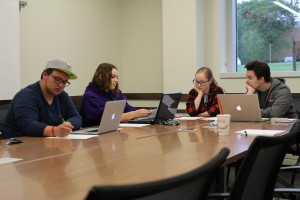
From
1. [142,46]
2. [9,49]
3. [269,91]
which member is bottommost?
[269,91]

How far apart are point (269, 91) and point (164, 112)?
3.68ft

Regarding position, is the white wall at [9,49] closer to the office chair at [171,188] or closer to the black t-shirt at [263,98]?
the black t-shirt at [263,98]

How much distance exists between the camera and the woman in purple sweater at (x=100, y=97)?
3604mm

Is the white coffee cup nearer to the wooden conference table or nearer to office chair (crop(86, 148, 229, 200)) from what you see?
the wooden conference table

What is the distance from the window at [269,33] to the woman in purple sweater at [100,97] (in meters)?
2.15

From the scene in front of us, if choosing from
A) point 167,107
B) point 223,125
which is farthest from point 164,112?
point 223,125

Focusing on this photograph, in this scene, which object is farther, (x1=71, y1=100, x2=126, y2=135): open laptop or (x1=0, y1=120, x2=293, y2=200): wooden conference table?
(x1=71, y1=100, x2=126, y2=135): open laptop

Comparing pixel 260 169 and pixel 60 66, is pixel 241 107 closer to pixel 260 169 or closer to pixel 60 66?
pixel 60 66

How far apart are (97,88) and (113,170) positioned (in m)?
2.18

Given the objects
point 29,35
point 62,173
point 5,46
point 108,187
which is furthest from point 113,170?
point 29,35

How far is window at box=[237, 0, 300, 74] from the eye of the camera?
195 inches

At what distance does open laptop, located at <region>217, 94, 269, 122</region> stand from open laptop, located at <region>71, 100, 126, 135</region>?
3.22 feet

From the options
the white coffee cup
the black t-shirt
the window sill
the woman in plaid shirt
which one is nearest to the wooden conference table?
the white coffee cup

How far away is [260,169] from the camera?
126 cm
